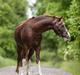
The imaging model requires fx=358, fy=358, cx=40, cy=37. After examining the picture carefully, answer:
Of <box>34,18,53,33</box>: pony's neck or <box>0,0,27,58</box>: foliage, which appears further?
<box>0,0,27,58</box>: foliage

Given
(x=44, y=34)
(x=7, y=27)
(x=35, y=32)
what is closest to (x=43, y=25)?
(x=35, y=32)

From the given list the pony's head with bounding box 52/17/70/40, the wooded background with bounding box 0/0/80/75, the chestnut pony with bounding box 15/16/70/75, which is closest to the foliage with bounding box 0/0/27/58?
the wooded background with bounding box 0/0/80/75

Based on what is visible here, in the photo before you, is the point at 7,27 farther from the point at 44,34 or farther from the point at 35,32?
the point at 35,32

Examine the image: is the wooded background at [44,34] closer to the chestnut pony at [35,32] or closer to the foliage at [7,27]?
the foliage at [7,27]

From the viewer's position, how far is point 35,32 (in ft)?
16.6

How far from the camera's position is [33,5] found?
57.4ft

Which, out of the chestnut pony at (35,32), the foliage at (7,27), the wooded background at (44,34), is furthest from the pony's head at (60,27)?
the foliage at (7,27)

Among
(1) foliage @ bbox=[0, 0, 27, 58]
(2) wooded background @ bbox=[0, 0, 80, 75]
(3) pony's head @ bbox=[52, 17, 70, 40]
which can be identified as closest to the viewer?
(3) pony's head @ bbox=[52, 17, 70, 40]

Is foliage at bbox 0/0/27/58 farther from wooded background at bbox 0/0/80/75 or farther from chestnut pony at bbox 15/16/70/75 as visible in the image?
chestnut pony at bbox 15/16/70/75

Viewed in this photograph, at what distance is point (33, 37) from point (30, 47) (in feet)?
0.50

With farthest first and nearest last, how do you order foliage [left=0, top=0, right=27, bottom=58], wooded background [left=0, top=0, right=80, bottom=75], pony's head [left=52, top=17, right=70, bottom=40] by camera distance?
1. foliage [left=0, top=0, right=27, bottom=58]
2. wooded background [left=0, top=0, right=80, bottom=75]
3. pony's head [left=52, top=17, right=70, bottom=40]

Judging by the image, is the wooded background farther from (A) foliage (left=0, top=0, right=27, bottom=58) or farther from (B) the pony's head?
(B) the pony's head

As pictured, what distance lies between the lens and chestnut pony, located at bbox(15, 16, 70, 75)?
4.95 m

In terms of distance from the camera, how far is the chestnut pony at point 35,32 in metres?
4.95
